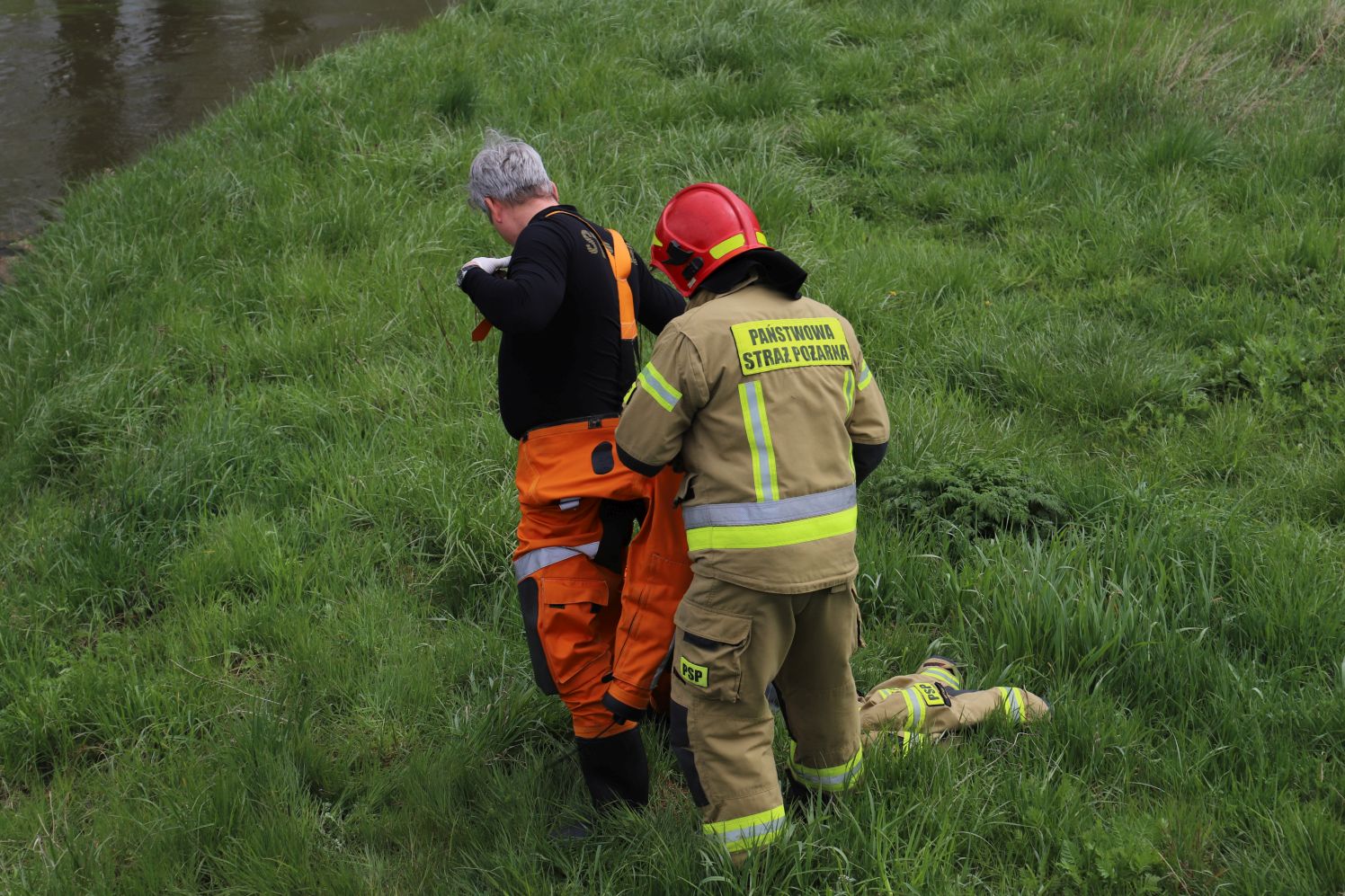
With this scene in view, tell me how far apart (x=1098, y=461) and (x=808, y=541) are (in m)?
2.26

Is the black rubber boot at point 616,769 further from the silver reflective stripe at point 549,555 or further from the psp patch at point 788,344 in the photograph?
the psp patch at point 788,344

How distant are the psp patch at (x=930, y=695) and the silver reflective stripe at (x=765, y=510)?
816 millimetres

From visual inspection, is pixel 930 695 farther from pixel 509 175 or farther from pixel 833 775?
pixel 509 175

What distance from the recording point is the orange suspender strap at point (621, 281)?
314 cm

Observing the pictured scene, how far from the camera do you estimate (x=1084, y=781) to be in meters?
2.99

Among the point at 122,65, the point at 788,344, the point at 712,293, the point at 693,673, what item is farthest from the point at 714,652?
the point at 122,65

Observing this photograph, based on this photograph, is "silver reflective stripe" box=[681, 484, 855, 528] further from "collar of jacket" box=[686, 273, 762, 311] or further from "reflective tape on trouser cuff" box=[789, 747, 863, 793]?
"reflective tape on trouser cuff" box=[789, 747, 863, 793]

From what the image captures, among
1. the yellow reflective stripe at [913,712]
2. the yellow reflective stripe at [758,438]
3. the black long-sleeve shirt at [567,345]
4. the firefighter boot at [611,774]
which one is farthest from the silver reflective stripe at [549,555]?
the yellow reflective stripe at [913,712]

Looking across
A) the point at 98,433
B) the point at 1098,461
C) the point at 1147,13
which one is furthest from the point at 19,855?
the point at 1147,13

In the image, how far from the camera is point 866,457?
292 cm

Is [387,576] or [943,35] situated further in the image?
[943,35]

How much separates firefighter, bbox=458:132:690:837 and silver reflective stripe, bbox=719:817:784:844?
411mm

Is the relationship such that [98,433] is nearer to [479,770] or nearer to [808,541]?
[479,770]

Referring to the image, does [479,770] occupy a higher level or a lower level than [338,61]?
lower
